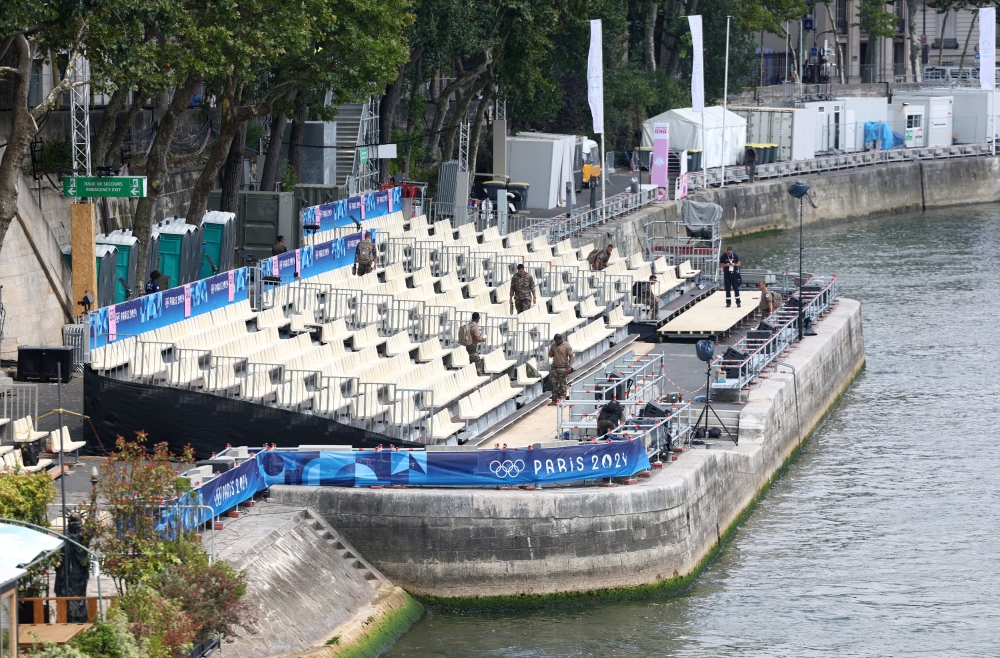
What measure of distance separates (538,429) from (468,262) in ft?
47.0

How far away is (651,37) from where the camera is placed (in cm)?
8562

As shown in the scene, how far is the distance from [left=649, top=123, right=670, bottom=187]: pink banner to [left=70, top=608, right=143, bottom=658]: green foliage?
50.5 metres

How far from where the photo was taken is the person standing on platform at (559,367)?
36.0 m

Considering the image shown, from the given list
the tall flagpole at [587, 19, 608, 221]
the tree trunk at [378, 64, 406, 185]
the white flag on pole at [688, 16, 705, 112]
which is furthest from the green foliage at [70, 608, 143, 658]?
the white flag on pole at [688, 16, 705, 112]

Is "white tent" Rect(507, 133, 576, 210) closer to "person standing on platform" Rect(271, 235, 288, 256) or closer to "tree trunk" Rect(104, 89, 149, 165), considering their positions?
"person standing on platform" Rect(271, 235, 288, 256)

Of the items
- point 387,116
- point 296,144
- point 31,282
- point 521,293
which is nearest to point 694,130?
point 387,116

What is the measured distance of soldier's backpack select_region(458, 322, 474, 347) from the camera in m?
37.2

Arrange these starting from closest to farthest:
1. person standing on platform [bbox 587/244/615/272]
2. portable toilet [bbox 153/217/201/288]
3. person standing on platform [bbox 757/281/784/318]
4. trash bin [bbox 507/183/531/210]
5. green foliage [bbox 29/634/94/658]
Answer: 1. green foliage [bbox 29/634/94/658]
2. portable toilet [bbox 153/217/201/288]
3. person standing on platform [bbox 757/281/784/318]
4. person standing on platform [bbox 587/244/615/272]
5. trash bin [bbox 507/183/531/210]

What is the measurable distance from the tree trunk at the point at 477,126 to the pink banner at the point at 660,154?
6.76 metres

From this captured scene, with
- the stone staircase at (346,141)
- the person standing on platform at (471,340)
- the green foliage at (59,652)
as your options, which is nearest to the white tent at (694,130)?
the stone staircase at (346,141)

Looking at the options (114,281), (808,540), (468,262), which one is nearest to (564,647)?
(808,540)

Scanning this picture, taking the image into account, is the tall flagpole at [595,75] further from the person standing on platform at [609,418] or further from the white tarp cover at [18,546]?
the white tarp cover at [18,546]

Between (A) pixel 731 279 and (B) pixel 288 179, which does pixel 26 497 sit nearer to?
(A) pixel 731 279

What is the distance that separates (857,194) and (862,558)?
53.7 m
